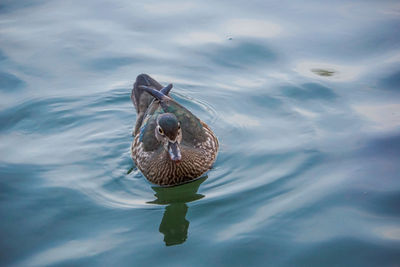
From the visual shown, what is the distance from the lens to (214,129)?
780 centimetres

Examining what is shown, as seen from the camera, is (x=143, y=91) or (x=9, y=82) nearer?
(x=143, y=91)

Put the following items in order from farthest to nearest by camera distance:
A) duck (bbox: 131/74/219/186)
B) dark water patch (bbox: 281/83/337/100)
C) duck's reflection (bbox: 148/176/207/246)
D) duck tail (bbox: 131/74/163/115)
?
dark water patch (bbox: 281/83/337/100)
duck tail (bbox: 131/74/163/115)
duck (bbox: 131/74/219/186)
duck's reflection (bbox: 148/176/207/246)

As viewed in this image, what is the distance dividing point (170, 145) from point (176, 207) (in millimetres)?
769

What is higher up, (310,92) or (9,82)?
(9,82)

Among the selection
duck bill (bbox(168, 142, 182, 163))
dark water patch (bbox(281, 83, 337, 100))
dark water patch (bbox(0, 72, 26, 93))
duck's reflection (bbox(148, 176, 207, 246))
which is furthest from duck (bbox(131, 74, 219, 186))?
dark water patch (bbox(0, 72, 26, 93))

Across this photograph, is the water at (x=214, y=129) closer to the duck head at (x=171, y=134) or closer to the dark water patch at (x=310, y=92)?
the dark water patch at (x=310, y=92)

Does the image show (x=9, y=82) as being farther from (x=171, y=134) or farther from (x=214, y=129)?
(x=171, y=134)

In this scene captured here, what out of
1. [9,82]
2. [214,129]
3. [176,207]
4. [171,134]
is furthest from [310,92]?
[9,82]

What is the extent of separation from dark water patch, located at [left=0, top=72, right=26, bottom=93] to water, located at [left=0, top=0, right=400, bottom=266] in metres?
0.03

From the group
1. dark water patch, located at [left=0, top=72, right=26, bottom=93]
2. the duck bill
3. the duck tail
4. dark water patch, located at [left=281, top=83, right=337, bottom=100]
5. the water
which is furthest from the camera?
dark water patch, located at [left=0, top=72, right=26, bottom=93]

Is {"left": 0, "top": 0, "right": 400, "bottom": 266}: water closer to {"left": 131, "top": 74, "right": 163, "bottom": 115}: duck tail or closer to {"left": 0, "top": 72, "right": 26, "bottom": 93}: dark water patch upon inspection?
{"left": 0, "top": 72, "right": 26, "bottom": 93}: dark water patch

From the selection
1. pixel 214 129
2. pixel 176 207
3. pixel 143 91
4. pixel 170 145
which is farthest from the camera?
pixel 143 91

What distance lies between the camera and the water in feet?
17.5

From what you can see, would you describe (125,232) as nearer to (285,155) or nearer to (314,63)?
(285,155)
